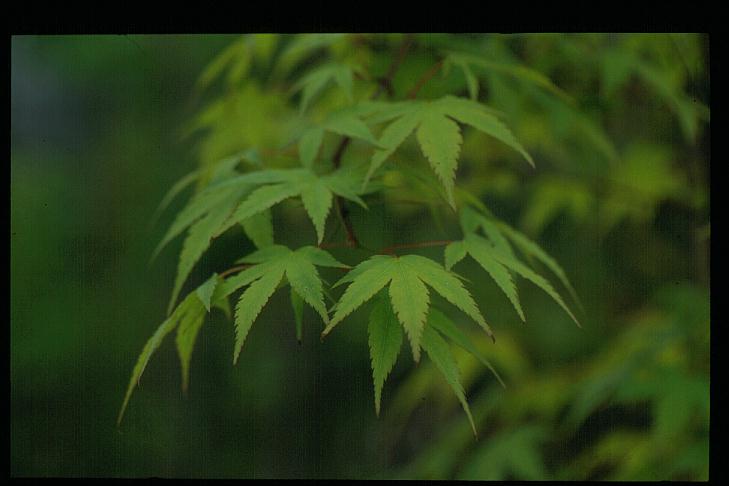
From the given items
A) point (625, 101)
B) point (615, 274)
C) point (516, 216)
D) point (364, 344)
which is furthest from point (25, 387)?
point (625, 101)

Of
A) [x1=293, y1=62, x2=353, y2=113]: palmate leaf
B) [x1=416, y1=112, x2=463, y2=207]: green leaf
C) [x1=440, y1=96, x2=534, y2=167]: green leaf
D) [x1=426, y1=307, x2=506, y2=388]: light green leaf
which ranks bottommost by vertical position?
[x1=426, y1=307, x2=506, y2=388]: light green leaf

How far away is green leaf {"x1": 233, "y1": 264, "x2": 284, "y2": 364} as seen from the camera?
0.62 m

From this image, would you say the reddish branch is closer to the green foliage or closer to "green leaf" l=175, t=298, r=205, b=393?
the green foliage

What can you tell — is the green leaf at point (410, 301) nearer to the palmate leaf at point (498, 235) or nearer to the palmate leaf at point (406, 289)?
the palmate leaf at point (406, 289)

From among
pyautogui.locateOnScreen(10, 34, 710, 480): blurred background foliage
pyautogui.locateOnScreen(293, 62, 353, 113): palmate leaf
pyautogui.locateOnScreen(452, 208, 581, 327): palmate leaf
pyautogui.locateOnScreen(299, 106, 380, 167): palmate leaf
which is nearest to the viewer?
pyautogui.locateOnScreen(452, 208, 581, 327): palmate leaf

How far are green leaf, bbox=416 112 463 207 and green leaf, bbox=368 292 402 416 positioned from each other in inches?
5.2

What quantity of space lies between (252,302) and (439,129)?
0.28m

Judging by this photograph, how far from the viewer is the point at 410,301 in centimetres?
61

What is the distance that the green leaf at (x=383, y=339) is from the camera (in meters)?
0.62

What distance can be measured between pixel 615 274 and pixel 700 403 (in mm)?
742

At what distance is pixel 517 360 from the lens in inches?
59.3

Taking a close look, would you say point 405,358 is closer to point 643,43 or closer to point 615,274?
point 615,274

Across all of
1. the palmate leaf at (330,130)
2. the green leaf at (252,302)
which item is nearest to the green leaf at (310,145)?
the palmate leaf at (330,130)

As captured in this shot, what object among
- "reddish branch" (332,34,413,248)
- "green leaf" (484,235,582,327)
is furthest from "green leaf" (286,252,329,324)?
"green leaf" (484,235,582,327)
